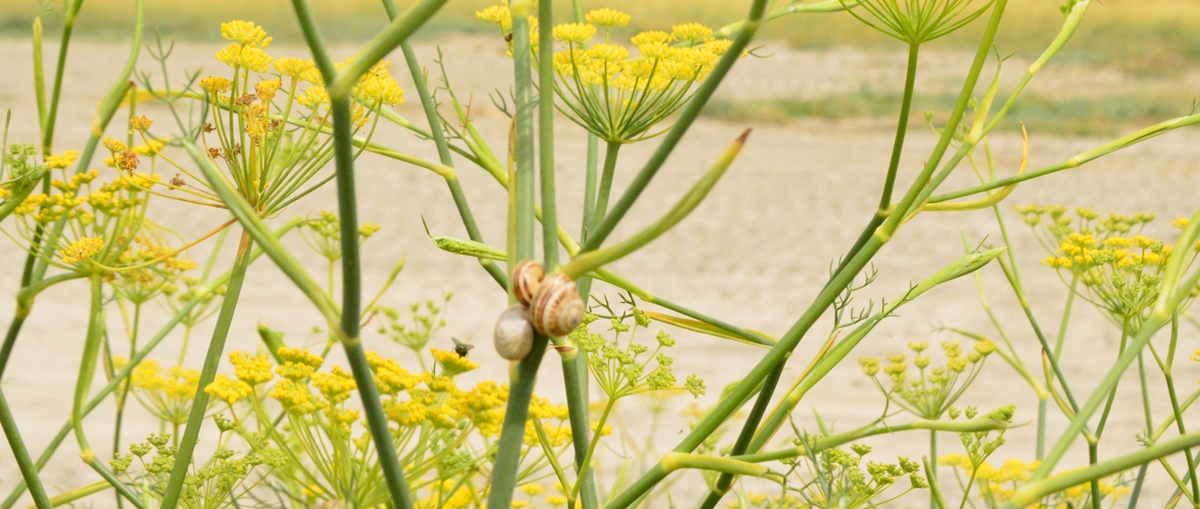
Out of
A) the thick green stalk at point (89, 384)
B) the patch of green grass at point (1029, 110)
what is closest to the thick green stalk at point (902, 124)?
the thick green stalk at point (89, 384)

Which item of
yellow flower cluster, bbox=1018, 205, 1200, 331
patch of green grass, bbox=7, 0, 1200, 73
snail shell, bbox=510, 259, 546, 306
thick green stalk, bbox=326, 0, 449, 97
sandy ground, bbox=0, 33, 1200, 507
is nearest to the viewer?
thick green stalk, bbox=326, 0, 449, 97

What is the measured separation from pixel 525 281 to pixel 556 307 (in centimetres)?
3

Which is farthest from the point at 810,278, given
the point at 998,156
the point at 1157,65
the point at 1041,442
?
the point at 1157,65

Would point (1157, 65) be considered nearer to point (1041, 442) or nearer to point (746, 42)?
point (1041, 442)

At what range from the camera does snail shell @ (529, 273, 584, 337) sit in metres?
0.45

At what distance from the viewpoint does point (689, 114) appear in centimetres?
45

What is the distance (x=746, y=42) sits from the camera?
44 centimetres

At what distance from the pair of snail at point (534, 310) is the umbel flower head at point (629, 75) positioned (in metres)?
0.27

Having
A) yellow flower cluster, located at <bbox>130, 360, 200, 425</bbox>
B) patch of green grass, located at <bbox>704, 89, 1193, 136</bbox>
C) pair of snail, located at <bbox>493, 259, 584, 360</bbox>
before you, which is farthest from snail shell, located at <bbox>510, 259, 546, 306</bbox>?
patch of green grass, located at <bbox>704, 89, 1193, 136</bbox>

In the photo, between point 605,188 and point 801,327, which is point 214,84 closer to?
point 605,188

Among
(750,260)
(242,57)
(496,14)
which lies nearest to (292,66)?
(242,57)

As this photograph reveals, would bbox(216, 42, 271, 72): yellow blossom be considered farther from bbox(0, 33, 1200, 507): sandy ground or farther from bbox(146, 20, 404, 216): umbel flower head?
bbox(0, 33, 1200, 507): sandy ground

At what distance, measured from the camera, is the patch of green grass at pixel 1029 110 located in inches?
363

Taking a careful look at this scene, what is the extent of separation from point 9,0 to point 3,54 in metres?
2.62
